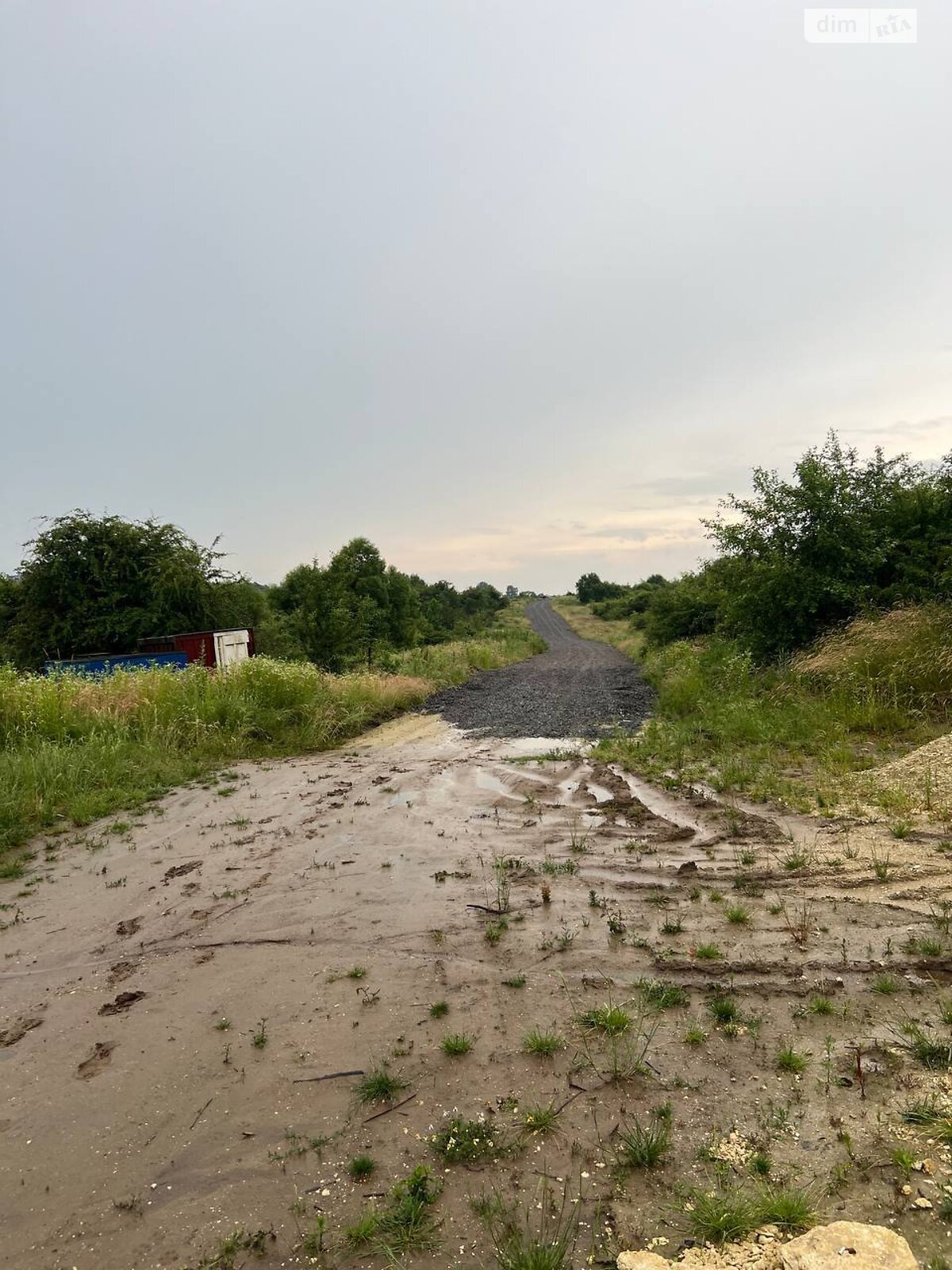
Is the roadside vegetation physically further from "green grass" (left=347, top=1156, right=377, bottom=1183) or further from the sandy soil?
"green grass" (left=347, top=1156, right=377, bottom=1183)

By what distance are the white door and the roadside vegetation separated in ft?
33.6

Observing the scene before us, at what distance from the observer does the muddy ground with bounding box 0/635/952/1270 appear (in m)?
2.27

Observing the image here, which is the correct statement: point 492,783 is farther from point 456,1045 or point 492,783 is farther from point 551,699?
point 551,699

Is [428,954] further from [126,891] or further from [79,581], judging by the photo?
[79,581]

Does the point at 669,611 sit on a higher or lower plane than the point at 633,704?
higher

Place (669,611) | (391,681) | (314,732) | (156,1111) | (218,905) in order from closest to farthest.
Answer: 1. (156,1111)
2. (218,905)
3. (314,732)
4. (391,681)
5. (669,611)

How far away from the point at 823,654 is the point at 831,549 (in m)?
2.44

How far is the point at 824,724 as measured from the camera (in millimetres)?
8594

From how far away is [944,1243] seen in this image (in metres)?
1.93

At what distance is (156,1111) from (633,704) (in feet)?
43.1

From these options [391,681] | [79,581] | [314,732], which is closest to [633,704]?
[391,681]

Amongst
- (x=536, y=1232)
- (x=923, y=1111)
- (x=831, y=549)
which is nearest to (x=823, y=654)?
(x=831, y=549)

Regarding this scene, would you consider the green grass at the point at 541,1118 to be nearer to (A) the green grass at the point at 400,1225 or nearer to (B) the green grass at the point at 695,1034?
(A) the green grass at the point at 400,1225

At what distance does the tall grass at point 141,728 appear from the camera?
24.2 ft
